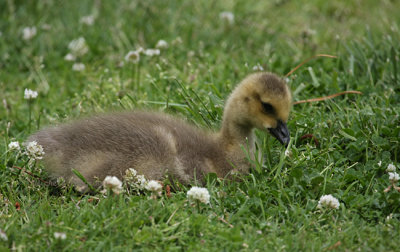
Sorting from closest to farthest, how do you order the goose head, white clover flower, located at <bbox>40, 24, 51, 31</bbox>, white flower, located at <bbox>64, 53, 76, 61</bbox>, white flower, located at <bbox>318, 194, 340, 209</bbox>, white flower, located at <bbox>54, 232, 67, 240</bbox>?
white flower, located at <bbox>54, 232, 67, 240</bbox>
white flower, located at <bbox>318, 194, 340, 209</bbox>
the goose head
white flower, located at <bbox>64, 53, 76, 61</bbox>
white clover flower, located at <bbox>40, 24, 51, 31</bbox>

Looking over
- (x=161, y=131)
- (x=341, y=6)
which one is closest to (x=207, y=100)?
(x=161, y=131)

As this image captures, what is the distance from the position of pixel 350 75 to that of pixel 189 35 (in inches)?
71.5

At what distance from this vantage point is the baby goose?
328 centimetres

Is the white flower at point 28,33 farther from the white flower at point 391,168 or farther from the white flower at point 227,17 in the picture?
the white flower at point 391,168

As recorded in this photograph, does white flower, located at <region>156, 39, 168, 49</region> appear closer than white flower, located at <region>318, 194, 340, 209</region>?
No

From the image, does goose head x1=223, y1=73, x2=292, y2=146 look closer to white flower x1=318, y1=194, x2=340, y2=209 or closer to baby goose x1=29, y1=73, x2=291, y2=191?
baby goose x1=29, y1=73, x2=291, y2=191

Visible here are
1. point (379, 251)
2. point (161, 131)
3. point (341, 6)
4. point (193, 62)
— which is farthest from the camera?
point (341, 6)

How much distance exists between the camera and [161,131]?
3.39 meters

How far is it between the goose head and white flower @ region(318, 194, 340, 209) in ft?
1.68

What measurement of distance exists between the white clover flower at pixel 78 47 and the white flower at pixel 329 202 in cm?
311

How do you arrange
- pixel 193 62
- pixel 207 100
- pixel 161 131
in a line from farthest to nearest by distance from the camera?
pixel 193 62 → pixel 207 100 → pixel 161 131

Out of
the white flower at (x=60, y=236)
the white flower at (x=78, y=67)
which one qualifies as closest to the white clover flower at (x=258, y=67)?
the white flower at (x=78, y=67)

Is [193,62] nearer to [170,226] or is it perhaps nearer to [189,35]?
[189,35]

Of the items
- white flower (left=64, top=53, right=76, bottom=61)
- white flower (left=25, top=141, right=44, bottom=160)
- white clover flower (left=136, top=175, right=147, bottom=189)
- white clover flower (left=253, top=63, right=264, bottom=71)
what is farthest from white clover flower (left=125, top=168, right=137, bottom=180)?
white flower (left=64, top=53, right=76, bottom=61)
